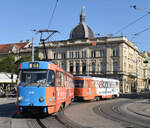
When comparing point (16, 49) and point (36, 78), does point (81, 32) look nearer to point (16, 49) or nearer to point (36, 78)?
Answer: point (16, 49)

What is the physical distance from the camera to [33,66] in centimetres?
1339

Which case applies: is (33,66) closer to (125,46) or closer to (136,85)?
(125,46)

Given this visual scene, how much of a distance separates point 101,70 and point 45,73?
204 feet

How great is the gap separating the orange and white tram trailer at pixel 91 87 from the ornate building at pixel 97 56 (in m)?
37.7

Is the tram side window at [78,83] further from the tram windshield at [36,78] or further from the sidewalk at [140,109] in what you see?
the tram windshield at [36,78]

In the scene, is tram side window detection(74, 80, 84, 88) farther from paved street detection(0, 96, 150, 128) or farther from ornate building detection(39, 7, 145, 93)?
ornate building detection(39, 7, 145, 93)

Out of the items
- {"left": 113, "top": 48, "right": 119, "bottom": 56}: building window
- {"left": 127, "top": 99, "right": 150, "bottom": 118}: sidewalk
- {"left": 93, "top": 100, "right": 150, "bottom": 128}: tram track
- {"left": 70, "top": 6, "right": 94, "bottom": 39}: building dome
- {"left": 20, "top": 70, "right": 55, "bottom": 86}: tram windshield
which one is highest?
{"left": 70, "top": 6, "right": 94, "bottom": 39}: building dome

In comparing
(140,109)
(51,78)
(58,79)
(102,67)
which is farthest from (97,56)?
(51,78)

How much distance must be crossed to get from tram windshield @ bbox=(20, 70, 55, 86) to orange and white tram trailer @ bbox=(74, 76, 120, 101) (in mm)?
13698

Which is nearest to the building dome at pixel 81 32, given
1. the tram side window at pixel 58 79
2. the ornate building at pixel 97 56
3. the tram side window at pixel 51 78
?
the ornate building at pixel 97 56

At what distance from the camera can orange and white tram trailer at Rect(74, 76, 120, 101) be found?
27000 millimetres

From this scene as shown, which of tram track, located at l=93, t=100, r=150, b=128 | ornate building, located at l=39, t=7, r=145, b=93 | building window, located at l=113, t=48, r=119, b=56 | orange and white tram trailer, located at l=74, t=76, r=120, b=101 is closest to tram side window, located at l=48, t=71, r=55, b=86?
tram track, located at l=93, t=100, r=150, b=128

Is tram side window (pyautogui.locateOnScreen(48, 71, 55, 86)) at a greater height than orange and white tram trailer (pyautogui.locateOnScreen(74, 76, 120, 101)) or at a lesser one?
greater

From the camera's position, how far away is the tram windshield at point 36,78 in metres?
13.2
